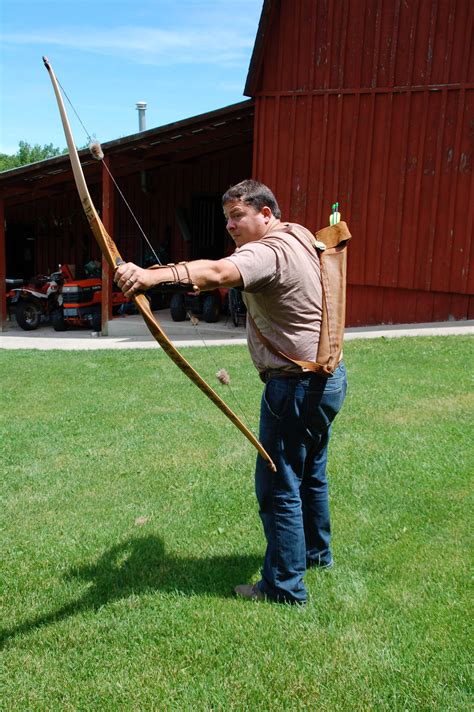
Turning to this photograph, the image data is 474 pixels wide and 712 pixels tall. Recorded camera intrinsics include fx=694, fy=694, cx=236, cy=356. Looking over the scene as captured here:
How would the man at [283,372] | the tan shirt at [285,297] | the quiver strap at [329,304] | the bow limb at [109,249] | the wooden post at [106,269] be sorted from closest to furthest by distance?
the bow limb at [109,249]
the tan shirt at [285,297]
the man at [283,372]
the quiver strap at [329,304]
the wooden post at [106,269]

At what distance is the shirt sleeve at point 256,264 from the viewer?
2.53 meters

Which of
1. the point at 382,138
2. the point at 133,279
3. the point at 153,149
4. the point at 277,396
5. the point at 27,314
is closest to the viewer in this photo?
the point at 133,279

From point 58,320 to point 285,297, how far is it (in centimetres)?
1251

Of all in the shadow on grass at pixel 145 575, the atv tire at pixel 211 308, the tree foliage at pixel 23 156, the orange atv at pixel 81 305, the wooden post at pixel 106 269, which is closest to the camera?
the shadow on grass at pixel 145 575

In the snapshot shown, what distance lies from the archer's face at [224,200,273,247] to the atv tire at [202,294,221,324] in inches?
415

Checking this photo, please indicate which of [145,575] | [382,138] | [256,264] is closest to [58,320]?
[382,138]

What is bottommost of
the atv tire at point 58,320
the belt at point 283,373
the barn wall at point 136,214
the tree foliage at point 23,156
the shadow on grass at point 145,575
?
the shadow on grass at point 145,575

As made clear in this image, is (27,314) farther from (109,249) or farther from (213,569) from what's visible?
(109,249)

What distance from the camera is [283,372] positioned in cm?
294

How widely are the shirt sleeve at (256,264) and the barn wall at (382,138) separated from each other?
8.72 metres

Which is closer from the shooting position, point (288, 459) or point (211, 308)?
point (288, 459)

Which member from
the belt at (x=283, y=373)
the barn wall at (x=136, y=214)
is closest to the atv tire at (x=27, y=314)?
the barn wall at (x=136, y=214)

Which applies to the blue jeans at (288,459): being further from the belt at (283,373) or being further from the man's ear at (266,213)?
the man's ear at (266,213)

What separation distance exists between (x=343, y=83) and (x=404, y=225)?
252 centimetres
